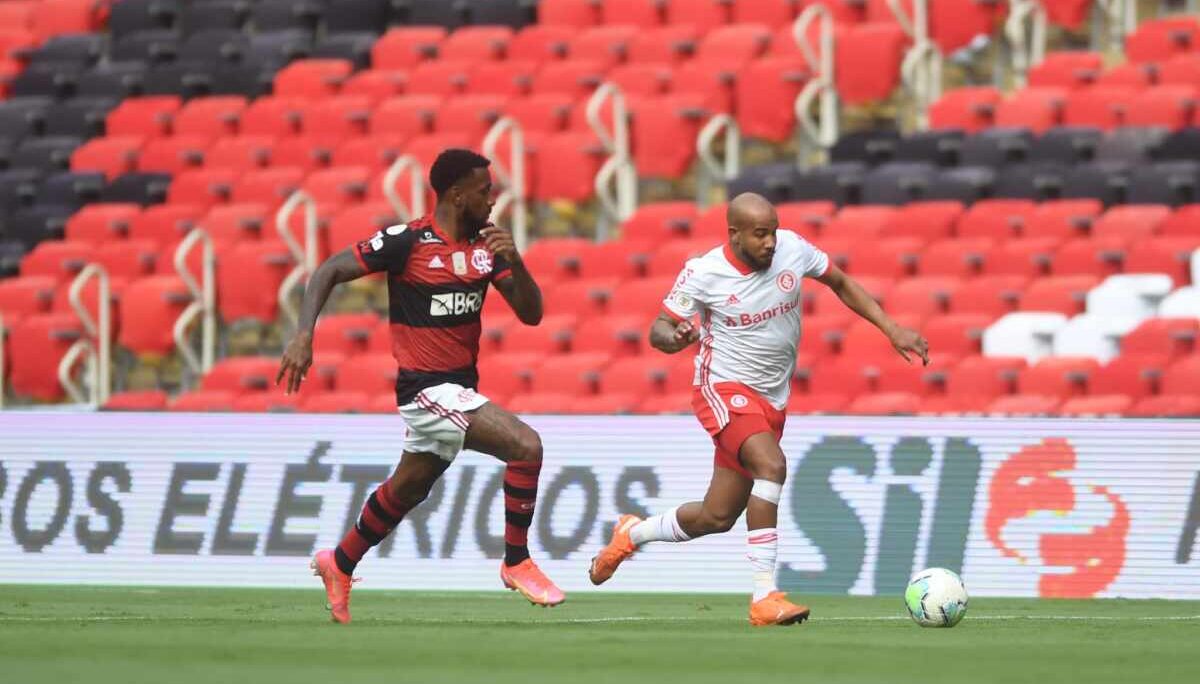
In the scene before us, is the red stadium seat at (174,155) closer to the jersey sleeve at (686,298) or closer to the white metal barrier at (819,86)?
the white metal barrier at (819,86)

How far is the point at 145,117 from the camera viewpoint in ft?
75.6

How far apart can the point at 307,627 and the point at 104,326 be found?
10271 mm

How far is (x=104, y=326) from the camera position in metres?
19.7

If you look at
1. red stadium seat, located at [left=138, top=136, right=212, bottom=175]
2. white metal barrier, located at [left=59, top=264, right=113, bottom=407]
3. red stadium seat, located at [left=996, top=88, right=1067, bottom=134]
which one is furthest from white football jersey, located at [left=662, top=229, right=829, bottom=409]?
red stadium seat, located at [left=138, top=136, right=212, bottom=175]

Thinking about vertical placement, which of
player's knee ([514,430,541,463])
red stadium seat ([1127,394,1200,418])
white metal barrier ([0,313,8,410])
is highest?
player's knee ([514,430,541,463])

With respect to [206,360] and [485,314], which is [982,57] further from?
[206,360]

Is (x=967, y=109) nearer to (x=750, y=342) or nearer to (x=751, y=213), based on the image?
(x=750, y=342)

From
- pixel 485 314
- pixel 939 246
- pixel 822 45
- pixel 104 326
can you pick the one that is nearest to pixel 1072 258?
pixel 939 246

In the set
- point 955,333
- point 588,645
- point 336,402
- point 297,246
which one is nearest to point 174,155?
point 297,246

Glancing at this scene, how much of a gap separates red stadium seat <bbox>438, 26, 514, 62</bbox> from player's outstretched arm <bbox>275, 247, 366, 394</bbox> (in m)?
11.8

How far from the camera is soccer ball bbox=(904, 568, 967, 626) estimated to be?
9.84 metres

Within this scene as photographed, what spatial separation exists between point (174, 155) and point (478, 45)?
336 centimetres

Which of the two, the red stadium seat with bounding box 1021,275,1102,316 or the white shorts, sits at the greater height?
the white shorts

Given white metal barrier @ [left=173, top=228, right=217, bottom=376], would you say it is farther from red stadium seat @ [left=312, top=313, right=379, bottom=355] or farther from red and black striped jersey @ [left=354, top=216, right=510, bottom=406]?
red and black striped jersey @ [left=354, top=216, right=510, bottom=406]
